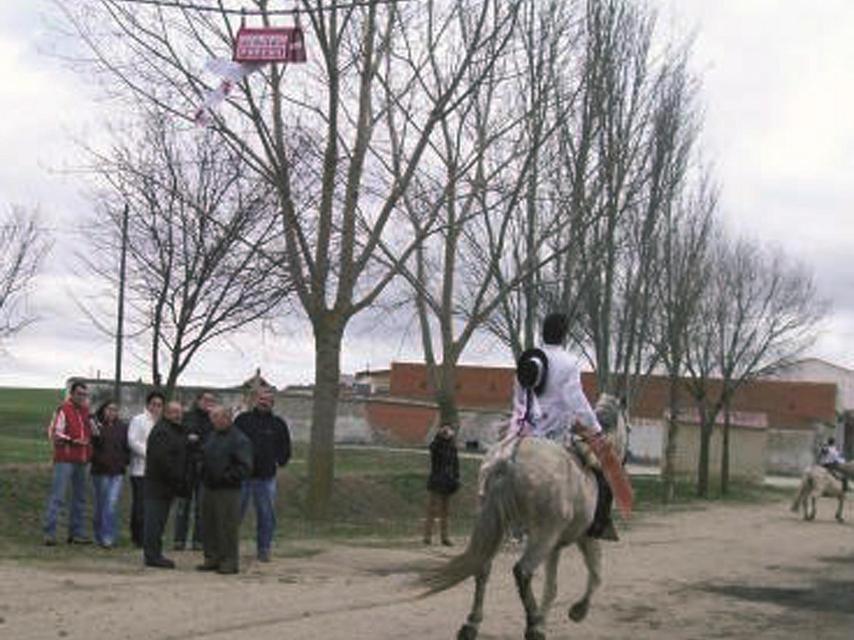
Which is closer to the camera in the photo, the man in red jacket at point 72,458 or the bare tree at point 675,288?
the man in red jacket at point 72,458

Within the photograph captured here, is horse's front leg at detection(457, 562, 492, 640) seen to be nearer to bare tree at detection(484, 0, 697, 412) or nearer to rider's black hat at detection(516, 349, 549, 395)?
rider's black hat at detection(516, 349, 549, 395)

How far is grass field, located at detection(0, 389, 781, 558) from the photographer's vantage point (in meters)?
18.2

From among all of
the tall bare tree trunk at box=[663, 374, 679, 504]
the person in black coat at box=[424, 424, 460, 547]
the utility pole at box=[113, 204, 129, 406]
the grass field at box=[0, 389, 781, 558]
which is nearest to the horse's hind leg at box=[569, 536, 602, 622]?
the grass field at box=[0, 389, 781, 558]

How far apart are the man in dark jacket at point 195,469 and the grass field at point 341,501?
2.72 feet

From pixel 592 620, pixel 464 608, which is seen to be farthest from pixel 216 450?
pixel 592 620

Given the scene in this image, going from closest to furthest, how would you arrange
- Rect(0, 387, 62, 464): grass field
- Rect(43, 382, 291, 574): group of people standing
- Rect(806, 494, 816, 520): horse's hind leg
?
Rect(43, 382, 291, 574): group of people standing → Rect(0, 387, 62, 464): grass field → Rect(806, 494, 816, 520): horse's hind leg

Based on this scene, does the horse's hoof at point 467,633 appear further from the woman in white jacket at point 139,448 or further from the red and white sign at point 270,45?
the red and white sign at point 270,45

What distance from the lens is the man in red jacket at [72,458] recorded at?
54.0 feet

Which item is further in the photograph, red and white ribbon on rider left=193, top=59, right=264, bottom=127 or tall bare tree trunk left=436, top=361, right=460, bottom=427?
tall bare tree trunk left=436, top=361, right=460, bottom=427

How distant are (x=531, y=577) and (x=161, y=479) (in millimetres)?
6036

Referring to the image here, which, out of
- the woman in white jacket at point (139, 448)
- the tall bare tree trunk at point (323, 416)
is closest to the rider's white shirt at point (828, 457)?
the tall bare tree trunk at point (323, 416)

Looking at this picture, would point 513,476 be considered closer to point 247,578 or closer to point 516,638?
point 516,638

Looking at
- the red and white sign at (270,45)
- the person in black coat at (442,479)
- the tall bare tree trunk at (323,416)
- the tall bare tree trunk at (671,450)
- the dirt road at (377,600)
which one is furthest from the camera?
the tall bare tree trunk at (671,450)

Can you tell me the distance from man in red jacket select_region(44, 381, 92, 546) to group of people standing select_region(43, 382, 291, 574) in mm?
12
